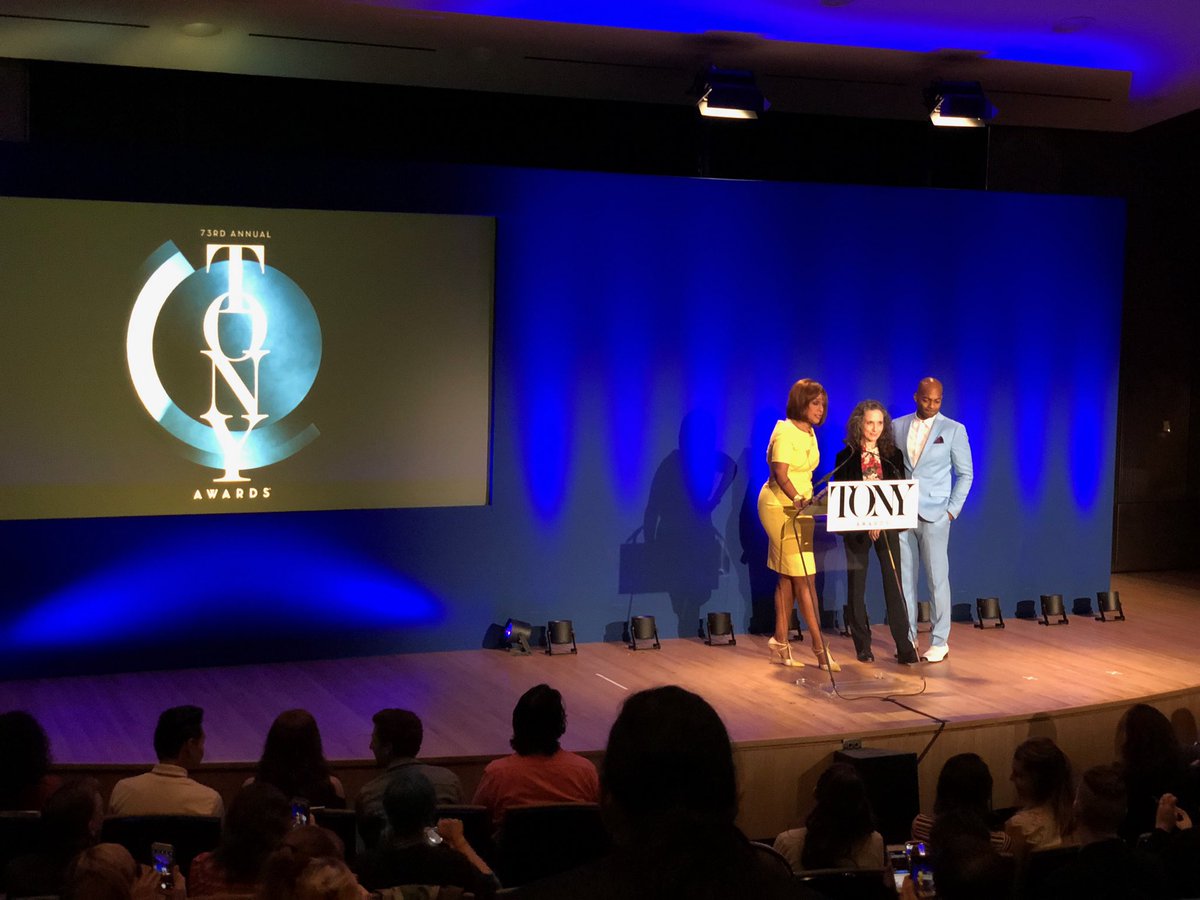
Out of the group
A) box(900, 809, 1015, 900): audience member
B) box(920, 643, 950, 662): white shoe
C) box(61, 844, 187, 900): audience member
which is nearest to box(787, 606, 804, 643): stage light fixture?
box(920, 643, 950, 662): white shoe

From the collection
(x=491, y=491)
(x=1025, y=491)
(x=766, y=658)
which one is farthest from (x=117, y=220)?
(x=1025, y=491)

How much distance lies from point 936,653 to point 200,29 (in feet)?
16.6

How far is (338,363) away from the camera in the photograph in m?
7.40

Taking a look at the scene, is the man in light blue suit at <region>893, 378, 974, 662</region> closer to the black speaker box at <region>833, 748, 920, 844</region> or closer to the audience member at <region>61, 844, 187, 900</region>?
the black speaker box at <region>833, 748, 920, 844</region>

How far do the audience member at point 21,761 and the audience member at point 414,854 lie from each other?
1327 mm

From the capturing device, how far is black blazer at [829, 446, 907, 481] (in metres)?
7.21

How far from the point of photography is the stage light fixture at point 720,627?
8.07 metres

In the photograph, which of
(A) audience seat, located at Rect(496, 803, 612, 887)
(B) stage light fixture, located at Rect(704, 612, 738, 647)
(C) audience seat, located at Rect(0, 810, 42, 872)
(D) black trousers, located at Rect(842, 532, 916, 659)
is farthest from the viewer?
(B) stage light fixture, located at Rect(704, 612, 738, 647)

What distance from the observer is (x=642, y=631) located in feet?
26.2

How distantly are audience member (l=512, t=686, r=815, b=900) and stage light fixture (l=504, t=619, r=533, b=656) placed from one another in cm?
606

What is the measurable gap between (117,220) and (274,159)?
2.72 ft

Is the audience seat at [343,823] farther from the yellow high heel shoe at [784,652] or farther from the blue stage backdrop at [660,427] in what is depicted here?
the yellow high heel shoe at [784,652]

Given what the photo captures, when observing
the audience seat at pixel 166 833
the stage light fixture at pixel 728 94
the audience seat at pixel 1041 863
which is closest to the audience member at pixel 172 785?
the audience seat at pixel 166 833

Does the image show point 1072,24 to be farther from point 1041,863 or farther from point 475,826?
point 475,826
